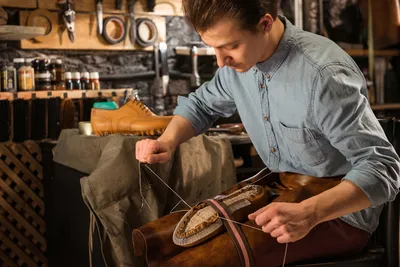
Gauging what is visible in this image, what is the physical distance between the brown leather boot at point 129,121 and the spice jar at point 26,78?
0.98 m

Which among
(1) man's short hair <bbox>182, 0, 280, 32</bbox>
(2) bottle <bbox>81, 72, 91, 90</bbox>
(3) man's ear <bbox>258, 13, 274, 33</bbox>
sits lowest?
(2) bottle <bbox>81, 72, 91, 90</bbox>

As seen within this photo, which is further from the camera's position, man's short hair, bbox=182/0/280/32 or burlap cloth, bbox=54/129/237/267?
burlap cloth, bbox=54/129/237/267

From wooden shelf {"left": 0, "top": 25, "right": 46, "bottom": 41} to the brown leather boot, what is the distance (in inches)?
41.1

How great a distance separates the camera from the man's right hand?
1594mm

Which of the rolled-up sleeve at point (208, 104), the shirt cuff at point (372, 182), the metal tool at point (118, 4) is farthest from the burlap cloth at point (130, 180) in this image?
the metal tool at point (118, 4)

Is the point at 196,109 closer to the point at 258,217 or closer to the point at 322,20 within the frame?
the point at 258,217

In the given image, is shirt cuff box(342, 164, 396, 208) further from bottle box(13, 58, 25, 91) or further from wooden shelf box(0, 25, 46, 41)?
bottle box(13, 58, 25, 91)

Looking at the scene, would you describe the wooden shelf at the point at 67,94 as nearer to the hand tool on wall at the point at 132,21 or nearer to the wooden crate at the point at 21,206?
the wooden crate at the point at 21,206

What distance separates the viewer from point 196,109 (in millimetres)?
1803

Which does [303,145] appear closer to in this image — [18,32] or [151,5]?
[18,32]

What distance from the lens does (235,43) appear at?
1.41m

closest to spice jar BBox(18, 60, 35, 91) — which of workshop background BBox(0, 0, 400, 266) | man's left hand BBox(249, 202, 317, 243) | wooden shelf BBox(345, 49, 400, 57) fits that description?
workshop background BBox(0, 0, 400, 266)

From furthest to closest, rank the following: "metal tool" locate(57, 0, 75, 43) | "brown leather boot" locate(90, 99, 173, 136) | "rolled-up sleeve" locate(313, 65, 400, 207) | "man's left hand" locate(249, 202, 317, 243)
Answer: "metal tool" locate(57, 0, 75, 43) < "brown leather boot" locate(90, 99, 173, 136) < "rolled-up sleeve" locate(313, 65, 400, 207) < "man's left hand" locate(249, 202, 317, 243)

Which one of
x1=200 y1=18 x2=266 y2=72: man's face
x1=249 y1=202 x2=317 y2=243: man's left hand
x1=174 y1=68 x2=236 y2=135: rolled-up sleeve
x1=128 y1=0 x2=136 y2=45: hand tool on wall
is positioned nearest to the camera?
x1=249 y1=202 x2=317 y2=243: man's left hand
